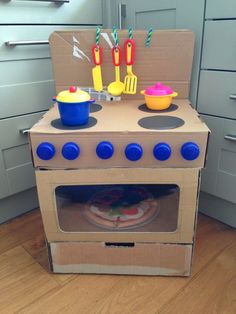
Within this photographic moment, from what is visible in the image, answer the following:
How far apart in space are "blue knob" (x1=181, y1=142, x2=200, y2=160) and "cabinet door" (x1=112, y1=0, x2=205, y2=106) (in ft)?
1.19

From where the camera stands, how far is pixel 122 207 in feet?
2.71

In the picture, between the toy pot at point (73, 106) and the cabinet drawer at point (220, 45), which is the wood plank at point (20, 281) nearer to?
the toy pot at point (73, 106)

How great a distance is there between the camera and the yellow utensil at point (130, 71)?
30.5 inches

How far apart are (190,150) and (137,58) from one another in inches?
14.0

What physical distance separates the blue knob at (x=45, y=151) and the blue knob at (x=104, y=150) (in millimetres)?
97

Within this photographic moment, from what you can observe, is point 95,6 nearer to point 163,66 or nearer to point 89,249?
point 163,66

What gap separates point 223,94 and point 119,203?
1.44ft

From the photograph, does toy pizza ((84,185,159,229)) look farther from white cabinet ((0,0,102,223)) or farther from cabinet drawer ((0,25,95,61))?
cabinet drawer ((0,25,95,61))

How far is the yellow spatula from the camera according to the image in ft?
2.58

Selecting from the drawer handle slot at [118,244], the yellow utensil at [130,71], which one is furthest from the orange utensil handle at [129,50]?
the drawer handle slot at [118,244]

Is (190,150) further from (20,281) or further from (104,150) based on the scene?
(20,281)

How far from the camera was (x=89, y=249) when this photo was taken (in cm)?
75

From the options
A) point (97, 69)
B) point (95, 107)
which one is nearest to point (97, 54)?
point (97, 69)

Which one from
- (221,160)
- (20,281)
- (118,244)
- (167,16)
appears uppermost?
(167,16)
